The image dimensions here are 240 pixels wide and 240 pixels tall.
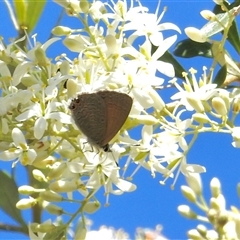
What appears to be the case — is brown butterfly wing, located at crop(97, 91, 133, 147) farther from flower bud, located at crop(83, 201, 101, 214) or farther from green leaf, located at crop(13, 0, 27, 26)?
green leaf, located at crop(13, 0, 27, 26)

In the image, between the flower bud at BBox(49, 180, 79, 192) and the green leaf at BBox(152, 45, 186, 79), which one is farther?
the green leaf at BBox(152, 45, 186, 79)

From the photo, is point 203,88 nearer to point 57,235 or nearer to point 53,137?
point 53,137

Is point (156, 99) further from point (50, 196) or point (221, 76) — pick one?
point (50, 196)

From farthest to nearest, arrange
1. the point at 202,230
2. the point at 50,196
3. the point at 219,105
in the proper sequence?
1. the point at 50,196
2. the point at 219,105
3. the point at 202,230

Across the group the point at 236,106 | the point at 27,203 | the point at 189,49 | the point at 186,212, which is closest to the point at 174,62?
the point at 189,49

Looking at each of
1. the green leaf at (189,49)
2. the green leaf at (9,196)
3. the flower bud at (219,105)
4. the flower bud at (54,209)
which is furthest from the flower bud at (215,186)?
the green leaf at (9,196)

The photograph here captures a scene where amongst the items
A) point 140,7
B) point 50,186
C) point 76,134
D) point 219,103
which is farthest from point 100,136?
point 140,7

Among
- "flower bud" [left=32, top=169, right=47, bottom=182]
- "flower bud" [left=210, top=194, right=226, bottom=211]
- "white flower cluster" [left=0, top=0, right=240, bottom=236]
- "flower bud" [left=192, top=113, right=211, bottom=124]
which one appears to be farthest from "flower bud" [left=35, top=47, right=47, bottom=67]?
"flower bud" [left=210, top=194, right=226, bottom=211]
